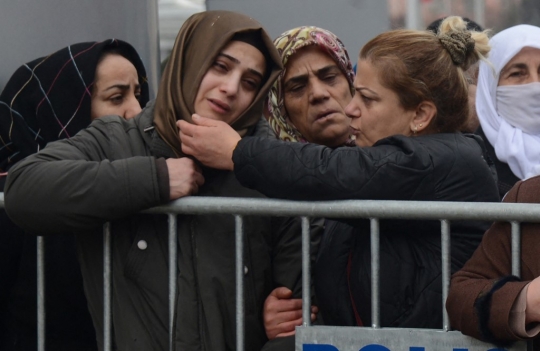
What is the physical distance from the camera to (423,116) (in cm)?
336

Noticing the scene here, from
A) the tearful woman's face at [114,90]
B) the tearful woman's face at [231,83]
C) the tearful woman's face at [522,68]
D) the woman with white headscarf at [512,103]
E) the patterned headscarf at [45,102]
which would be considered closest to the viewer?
the tearful woman's face at [231,83]

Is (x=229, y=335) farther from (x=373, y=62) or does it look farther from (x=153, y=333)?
(x=373, y=62)

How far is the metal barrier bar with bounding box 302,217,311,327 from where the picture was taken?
124 inches

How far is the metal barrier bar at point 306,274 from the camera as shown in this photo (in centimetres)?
314

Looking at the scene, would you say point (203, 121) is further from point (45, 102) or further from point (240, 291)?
point (45, 102)

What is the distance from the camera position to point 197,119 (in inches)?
132

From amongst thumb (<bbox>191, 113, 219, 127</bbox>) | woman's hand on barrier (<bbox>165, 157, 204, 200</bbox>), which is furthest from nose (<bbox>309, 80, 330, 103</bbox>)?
woman's hand on barrier (<bbox>165, 157, 204, 200</bbox>)

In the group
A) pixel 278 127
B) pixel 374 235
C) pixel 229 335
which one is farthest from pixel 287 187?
pixel 278 127

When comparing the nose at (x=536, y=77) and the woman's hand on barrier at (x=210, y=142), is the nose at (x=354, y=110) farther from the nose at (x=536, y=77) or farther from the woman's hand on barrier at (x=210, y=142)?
the nose at (x=536, y=77)

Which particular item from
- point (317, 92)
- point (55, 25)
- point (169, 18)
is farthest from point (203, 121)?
point (169, 18)

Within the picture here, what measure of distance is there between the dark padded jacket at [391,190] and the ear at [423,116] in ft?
0.36

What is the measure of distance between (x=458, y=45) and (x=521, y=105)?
1233mm

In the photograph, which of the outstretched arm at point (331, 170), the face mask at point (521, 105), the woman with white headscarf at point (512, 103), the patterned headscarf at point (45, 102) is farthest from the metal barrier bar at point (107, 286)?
the face mask at point (521, 105)

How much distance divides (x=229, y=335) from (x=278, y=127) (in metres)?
1.16
